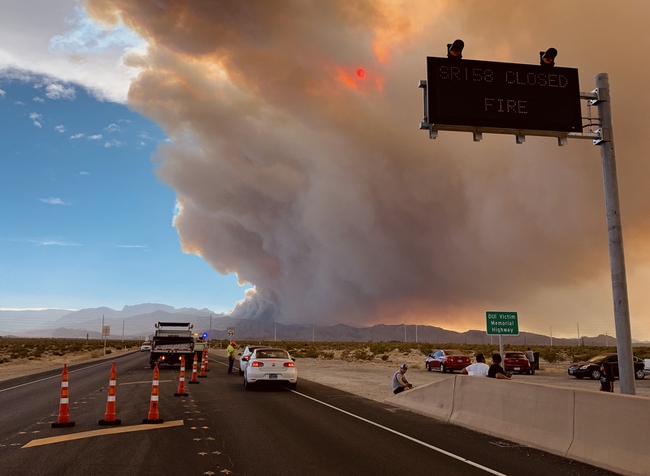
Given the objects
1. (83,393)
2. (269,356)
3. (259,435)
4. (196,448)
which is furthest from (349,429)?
(83,393)

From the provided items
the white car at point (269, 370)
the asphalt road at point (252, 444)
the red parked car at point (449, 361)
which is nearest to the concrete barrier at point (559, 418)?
the asphalt road at point (252, 444)

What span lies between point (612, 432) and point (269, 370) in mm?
14380

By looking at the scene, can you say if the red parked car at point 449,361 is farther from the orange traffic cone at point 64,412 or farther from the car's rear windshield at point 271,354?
the orange traffic cone at point 64,412

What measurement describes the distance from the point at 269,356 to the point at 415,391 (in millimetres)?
7463

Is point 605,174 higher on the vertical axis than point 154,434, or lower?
higher

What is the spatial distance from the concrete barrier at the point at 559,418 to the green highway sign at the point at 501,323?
9.42 m

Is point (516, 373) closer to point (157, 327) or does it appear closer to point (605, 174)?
point (157, 327)

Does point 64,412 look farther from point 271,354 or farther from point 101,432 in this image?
point 271,354

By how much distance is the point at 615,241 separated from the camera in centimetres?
1228

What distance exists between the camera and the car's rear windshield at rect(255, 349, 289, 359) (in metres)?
21.7

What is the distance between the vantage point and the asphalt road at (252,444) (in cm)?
823

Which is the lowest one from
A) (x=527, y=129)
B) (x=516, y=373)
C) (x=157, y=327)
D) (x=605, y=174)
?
(x=516, y=373)

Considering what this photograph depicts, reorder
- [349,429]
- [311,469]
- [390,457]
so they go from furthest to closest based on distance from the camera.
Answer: [349,429] < [390,457] < [311,469]

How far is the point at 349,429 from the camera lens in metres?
12.1
